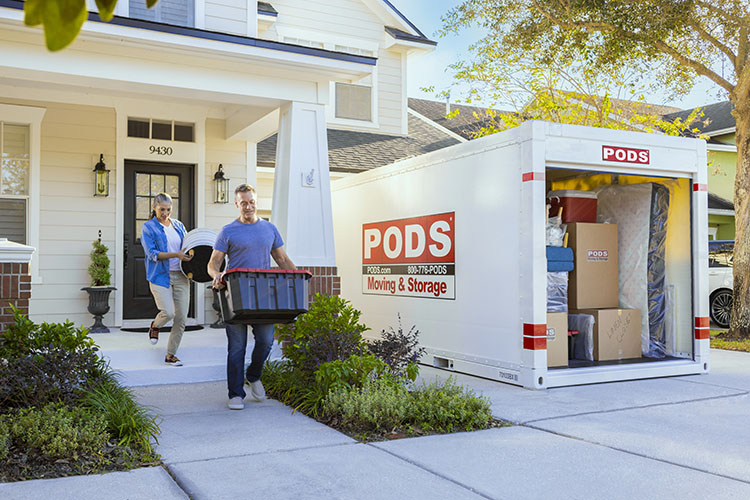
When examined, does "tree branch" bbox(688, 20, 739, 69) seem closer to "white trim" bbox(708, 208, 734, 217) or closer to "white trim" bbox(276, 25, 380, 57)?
"white trim" bbox(276, 25, 380, 57)

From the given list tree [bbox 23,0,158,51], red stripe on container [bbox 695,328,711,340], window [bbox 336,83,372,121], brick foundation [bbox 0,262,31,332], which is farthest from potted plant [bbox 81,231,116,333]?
tree [bbox 23,0,158,51]

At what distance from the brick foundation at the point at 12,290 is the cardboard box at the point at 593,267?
19.4 feet

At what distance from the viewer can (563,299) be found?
786 centimetres

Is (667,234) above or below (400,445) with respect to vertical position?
above

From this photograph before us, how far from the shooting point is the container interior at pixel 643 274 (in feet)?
26.9

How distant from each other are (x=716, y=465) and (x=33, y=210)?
28.4 feet

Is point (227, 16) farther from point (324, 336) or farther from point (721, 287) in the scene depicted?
point (721, 287)

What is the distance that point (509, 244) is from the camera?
7453mm

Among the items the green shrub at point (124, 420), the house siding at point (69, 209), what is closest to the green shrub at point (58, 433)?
the green shrub at point (124, 420)

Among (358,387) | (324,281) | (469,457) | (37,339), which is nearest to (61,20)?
(469,457)

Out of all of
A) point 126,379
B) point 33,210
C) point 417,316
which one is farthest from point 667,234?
point 33,210

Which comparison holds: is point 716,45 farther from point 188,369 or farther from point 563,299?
point 188,369

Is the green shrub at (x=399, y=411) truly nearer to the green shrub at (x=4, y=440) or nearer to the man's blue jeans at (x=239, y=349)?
the man's blue jeans at (x=239, y=349)

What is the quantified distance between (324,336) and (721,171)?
22.2m
